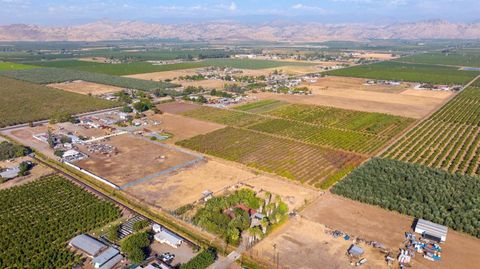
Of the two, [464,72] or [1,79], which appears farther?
[464,72]

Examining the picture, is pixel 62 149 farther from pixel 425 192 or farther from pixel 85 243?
pixel 425 192

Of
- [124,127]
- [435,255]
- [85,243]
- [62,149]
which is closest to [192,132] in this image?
[124,127]

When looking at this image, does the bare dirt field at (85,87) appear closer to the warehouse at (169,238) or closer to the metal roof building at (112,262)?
the warehouse at (169,238)

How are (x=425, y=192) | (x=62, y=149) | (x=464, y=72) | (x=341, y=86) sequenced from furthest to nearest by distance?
(x=464, y=72)
(x=341, y=86)
(x=62, y=149)
(x=425, y=192)

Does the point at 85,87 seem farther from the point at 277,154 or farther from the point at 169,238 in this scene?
the point at 169,238

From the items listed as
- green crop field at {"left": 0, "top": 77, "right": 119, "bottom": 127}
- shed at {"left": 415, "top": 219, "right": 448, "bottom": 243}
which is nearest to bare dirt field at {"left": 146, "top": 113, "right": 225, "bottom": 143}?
green crop field at {"left": 0, "top": 77, "right": 119, "bottom": 127}

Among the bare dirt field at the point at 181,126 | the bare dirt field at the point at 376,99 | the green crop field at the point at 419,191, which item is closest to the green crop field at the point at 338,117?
the bare dirt field at the point at 376,99
